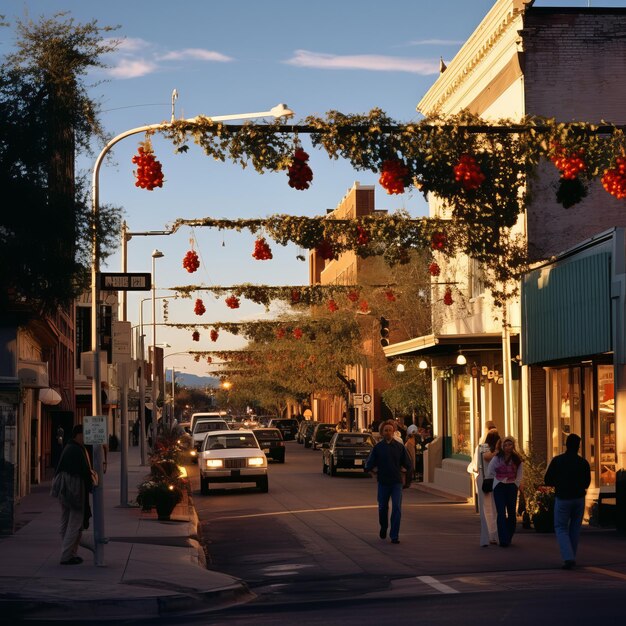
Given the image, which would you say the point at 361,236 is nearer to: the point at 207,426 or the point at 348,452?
the point at 348,452

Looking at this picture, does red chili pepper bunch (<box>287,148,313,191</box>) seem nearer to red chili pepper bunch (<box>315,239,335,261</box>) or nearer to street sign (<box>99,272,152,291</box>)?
street sign (<box>99,272,152,291</box>)

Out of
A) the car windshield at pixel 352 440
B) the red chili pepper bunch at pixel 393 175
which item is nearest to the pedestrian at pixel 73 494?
the red chili pepper bunch at pixel 393 175

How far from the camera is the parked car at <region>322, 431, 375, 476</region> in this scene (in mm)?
42062

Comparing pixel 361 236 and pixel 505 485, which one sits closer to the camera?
pixel 505 485

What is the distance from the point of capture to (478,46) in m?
32.1

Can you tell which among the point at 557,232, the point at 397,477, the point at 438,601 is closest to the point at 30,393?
the point at 557,232

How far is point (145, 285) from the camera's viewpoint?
18.2 metres

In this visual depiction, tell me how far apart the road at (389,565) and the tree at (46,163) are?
553 centimetres

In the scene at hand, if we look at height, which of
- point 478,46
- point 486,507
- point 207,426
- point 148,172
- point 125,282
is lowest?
point 486,507

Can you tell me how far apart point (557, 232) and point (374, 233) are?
470cm

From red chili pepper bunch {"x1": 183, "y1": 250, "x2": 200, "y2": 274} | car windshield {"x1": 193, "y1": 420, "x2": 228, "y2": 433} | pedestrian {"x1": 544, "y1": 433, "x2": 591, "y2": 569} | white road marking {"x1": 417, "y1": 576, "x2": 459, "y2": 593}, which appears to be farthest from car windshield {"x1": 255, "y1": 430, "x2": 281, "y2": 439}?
white road marking {"x1": 417, "y1": 576, "x2": 459, "y2": 593}

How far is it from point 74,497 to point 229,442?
62.9ft

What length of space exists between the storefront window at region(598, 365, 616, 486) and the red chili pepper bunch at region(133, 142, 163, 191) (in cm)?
1097

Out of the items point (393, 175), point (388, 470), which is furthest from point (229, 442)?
point (393, 175)
